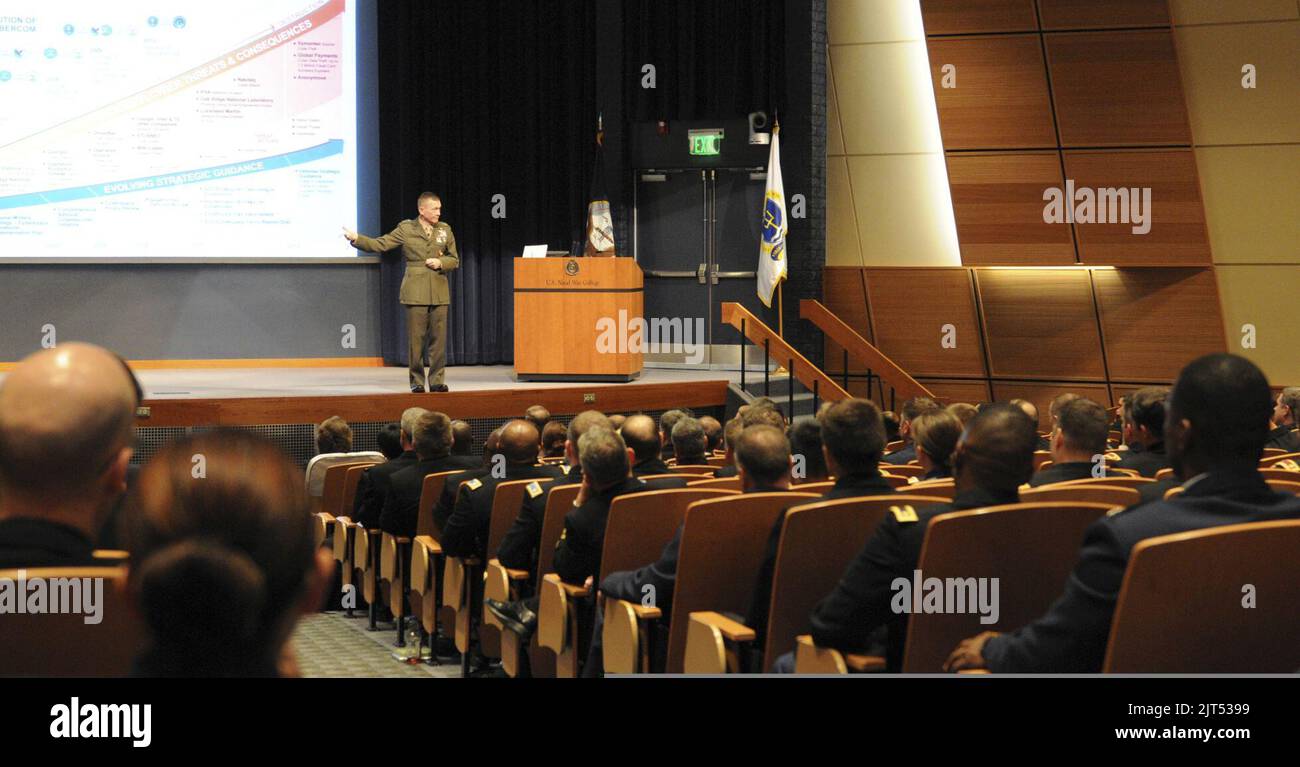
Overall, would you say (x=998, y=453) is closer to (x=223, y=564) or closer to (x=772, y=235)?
(x=223, y=564)

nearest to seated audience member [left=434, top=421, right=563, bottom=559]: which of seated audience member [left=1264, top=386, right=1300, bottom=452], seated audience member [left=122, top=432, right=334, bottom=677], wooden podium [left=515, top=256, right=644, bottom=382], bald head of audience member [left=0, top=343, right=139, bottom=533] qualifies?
bald head of audience member [left=0, top=343, right=139, bottom=533]

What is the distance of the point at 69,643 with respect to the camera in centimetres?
161

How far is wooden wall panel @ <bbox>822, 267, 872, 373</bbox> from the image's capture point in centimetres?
1121

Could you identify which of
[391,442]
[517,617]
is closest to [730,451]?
[517,617]

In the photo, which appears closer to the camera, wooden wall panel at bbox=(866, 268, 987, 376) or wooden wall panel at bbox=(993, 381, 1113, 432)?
wooden wall panel at bbox=(993, 381, 1113, 432)

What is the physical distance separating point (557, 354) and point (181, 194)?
11.0 ft

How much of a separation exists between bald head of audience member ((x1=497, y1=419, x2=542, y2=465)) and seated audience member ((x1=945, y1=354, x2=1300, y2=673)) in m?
2.72

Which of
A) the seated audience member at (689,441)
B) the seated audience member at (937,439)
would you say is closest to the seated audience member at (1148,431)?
the seated audience member at (937,439)

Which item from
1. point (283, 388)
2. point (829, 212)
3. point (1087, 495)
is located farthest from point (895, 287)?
point (1087, 495)

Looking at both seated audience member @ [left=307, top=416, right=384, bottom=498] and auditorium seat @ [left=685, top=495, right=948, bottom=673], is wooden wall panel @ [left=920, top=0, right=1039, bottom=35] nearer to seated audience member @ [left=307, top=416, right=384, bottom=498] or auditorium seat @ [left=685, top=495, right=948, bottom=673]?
seated audience member @ [left=307, top=416, right=384, bottom=498]

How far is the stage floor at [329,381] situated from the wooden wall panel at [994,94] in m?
2.72

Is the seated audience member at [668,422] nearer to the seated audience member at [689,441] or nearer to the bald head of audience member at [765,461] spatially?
the seated audience member at [689,441]

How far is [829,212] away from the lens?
Answer: 11.3 m

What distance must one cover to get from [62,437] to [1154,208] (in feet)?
32.4
